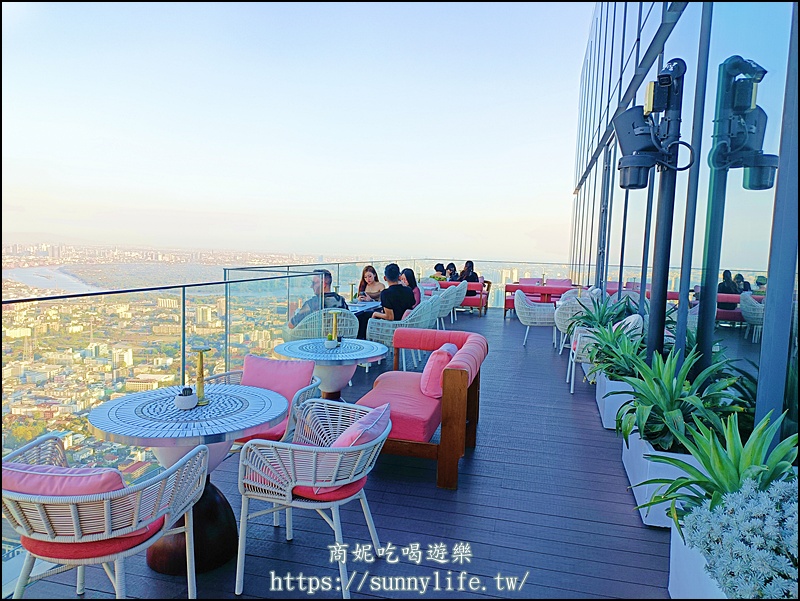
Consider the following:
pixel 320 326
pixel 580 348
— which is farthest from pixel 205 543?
pixel 580 348

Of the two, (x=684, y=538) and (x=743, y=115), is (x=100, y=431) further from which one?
(x=743, y=115)

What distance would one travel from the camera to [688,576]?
77.0 inches

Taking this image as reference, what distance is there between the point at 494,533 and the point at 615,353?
1.88 m

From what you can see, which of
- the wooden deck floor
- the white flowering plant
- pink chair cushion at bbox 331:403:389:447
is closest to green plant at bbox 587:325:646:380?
the wooden deck floor

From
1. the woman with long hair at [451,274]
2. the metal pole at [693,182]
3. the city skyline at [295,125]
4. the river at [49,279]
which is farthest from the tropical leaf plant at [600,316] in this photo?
the woman with long hair at [451,274]

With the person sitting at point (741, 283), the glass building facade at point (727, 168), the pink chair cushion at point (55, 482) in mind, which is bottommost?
the pink chair cushion at point (55, 482)

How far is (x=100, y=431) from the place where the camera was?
2.13 m

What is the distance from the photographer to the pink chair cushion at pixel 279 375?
3248mm

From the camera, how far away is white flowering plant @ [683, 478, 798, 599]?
5.16 ft

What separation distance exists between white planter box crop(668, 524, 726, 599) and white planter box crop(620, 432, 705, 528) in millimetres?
504

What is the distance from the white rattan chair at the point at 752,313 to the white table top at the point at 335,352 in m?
2.46

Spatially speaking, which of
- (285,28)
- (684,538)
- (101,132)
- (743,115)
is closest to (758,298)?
(743,115)

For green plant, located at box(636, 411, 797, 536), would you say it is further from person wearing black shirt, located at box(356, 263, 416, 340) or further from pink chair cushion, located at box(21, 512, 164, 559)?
person wearing black shirt, located at box(356, 263, 416, 340)

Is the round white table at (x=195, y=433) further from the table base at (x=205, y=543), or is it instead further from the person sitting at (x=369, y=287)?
the person sitting at (x=369, y=287)
